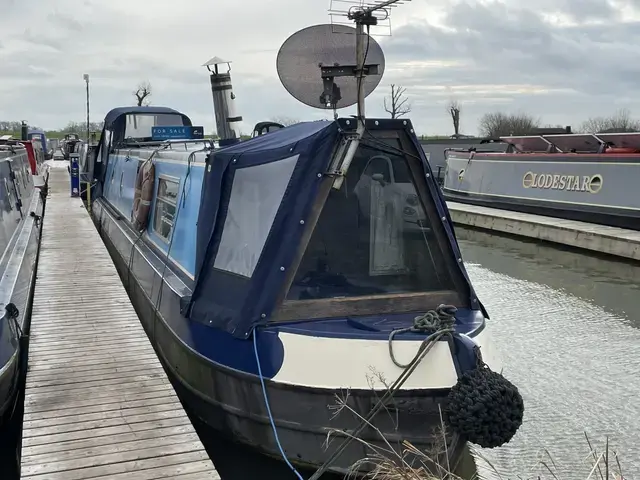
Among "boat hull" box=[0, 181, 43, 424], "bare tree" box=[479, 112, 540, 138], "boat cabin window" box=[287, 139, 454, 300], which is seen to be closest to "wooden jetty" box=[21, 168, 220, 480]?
"boat hull" box=[0, 181, 43, 424]

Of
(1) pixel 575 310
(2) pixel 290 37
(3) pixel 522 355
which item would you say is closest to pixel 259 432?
(2) pixel 290 37

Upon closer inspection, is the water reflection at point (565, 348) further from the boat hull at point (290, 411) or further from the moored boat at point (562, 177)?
the moored boat at point (562, 177)

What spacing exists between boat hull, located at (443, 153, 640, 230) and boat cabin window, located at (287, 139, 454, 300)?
9.97 metres

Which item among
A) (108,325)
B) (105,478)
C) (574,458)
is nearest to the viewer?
(105,478)

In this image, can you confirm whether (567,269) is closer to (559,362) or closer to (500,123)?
(559,362)

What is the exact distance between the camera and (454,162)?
20312mm

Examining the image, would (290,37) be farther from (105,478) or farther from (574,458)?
(574,458)

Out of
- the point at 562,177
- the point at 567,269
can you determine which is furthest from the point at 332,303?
the point at 562,177

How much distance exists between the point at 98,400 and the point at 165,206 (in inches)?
110

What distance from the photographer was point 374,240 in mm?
4660

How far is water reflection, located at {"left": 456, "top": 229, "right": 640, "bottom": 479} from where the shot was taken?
529 centimetres

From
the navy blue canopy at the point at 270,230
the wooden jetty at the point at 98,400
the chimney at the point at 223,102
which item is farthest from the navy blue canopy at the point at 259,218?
the chimney at the point at 223,102

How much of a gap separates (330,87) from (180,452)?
2.60 metres

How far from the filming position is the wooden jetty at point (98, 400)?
148 inches
